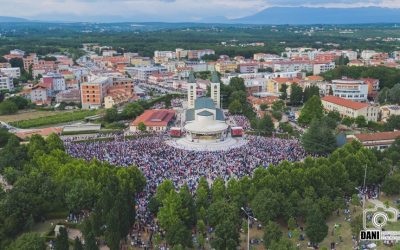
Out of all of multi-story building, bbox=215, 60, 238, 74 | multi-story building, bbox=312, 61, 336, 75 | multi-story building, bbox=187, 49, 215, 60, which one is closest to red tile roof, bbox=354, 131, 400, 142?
multi-story building, bbox=312, 61, 336, 75

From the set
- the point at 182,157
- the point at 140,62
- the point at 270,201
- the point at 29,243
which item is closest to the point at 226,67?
the point at 140,62

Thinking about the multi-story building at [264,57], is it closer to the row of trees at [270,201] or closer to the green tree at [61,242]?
the row of trees at [270,201]

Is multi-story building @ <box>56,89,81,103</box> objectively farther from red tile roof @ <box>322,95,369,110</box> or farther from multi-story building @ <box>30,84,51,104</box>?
red tile roof @ <box>322,95,369,110</box>

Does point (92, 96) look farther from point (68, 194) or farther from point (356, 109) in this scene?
point (68, 194)

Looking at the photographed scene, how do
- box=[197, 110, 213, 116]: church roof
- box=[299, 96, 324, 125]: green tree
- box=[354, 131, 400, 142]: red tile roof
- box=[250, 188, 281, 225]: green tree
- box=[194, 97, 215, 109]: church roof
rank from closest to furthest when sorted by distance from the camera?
box=[250, 188, 281, 225]: green tree → box=[354, 131, 400, 142]: red tile roof → box=[197, 110, 213, 116]: church roof → box=[194, 97, 215, 109]: church roof → box=[299, 96, 324, 125]: green tree

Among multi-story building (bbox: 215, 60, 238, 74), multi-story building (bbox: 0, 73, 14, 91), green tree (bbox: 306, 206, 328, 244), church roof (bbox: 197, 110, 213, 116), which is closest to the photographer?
green tree (bbox: 306, 206, 328, 244)

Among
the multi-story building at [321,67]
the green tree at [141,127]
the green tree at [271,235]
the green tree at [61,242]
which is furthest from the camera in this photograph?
the multi-story building at [321,67]

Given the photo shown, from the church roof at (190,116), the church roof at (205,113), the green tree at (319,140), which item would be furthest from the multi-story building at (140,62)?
the green tree at (319,140)
